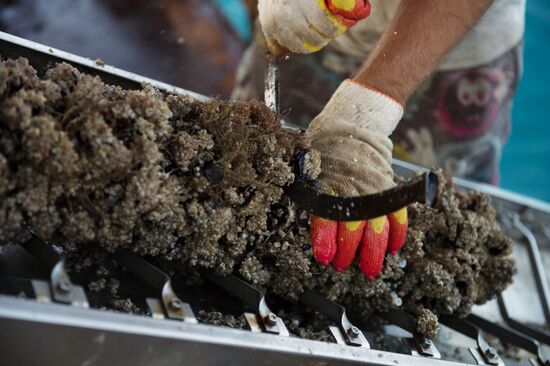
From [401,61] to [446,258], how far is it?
513 mm

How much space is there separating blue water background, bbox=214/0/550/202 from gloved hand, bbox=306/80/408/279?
3.57m

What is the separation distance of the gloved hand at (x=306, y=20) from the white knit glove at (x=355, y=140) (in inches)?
5.7

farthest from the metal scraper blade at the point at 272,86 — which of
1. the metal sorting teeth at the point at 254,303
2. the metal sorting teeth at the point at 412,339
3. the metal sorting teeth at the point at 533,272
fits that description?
the metal sorting teeth at the point at 533,272

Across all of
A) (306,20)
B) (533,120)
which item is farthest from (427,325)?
(533,120)

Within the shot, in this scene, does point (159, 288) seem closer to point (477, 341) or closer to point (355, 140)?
point (355, 140)

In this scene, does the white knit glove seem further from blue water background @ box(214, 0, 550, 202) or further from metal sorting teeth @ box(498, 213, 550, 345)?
blue water background @ box(214, 0, 550, 202)

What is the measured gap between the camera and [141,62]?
125 inches

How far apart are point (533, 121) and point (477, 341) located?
12.0 feet

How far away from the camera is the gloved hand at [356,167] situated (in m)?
1.32

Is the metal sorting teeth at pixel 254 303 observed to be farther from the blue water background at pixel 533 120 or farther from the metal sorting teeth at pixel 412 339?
the blue water background at pixel 533 120

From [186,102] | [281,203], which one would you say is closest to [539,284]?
[281,203]

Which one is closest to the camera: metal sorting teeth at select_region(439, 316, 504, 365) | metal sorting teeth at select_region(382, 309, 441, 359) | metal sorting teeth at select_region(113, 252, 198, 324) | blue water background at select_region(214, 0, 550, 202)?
metal sorting teeth at select_region(113, 252, 198, 324)

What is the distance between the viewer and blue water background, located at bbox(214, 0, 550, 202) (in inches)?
179

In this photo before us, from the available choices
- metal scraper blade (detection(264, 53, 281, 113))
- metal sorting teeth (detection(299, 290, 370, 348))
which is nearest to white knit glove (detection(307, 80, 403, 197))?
metal scraper blade (detection(264, 53, 281, 113))
